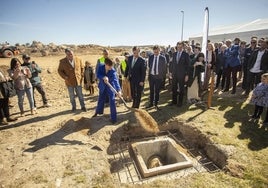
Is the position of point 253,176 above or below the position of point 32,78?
below

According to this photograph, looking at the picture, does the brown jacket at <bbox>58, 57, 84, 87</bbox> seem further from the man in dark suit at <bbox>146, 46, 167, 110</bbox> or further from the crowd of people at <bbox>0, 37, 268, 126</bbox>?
the man in dark suit at <bbox>146, 46, 167, 110</bbox>

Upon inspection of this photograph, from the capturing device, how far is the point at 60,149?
4898 mm

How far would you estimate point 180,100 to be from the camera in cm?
758

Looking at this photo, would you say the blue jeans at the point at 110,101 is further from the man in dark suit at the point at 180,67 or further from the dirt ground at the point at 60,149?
the man in dark suit at the point at 180,67

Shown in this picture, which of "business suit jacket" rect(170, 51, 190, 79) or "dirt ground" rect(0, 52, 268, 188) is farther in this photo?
"business suit jacket" rect(170, 51, 190, 79)

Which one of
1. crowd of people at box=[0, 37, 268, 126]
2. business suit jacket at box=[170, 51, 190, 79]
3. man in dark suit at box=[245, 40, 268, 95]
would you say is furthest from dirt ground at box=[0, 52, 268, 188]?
man in dark suit at box=[245, 40, 268, 95]

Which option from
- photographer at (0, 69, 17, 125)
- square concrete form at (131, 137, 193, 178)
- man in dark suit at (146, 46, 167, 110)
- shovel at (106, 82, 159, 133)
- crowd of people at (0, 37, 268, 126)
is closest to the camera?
square concrete form at (131, 137, 193, 178)

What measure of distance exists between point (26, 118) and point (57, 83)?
6.83 m

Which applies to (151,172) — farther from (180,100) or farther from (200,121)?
(180,100)

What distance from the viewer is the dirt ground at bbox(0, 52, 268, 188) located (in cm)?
391

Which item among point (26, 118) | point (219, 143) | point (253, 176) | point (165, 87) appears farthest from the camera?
point (165, 87)

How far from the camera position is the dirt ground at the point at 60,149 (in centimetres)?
391

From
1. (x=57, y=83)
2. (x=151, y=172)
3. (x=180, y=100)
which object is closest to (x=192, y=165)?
(x=151, y=172)

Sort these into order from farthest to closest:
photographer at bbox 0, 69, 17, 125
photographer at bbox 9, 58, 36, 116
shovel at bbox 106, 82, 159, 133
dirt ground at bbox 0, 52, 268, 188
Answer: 1. photographer at bbox 9, 58, 36, 116
2. photographer at bbox 0, 69, 17, 125
3. shovel at bbox 106, 82, 159, 133
4. dirt ground at bbox 0, 52, 268, 188
